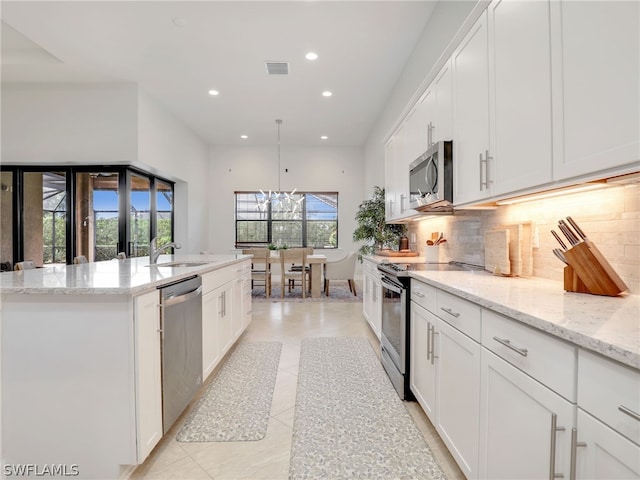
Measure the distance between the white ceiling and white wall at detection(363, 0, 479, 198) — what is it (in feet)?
0.45

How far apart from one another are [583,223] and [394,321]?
4.29 feet

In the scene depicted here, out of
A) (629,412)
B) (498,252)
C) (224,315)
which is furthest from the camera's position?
(224,315)

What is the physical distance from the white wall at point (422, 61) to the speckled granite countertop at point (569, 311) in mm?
1839

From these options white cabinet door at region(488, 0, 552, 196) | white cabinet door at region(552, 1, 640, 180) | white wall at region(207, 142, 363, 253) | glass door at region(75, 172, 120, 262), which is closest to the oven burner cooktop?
white cabinet door at region(488, 0, 552, 196)

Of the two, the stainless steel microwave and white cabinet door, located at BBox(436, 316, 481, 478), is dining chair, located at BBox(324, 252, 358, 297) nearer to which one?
the stainless steel microwave

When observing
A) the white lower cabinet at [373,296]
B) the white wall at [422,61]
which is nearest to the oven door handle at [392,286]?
the white lower cabinet at [373,296]

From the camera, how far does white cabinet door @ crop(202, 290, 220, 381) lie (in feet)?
7.36

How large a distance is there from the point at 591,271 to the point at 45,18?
496 cm

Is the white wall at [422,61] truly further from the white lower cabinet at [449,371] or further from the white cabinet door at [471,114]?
the white lower cabinet at [449,371]

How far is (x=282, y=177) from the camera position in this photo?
797cm

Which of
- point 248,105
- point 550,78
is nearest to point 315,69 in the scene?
point 248,105

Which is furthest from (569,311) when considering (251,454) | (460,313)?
(251,454)

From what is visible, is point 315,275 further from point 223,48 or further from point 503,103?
point 503,103

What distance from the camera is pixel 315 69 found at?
4227mm
